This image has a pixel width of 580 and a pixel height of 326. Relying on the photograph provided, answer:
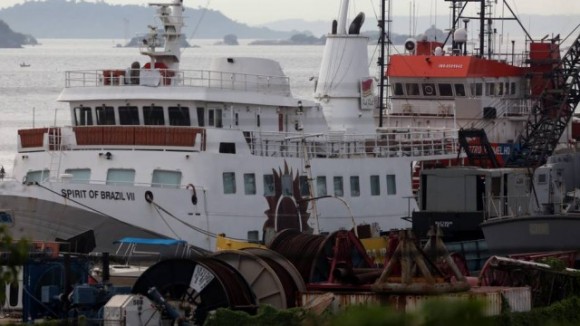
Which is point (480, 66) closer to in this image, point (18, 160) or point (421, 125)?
point (421, 125)

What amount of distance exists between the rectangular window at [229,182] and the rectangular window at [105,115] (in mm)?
3416

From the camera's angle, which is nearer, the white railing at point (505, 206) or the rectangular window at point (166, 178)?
the rectangular window at point (166, 178)

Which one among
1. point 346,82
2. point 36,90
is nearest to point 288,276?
point 346,82

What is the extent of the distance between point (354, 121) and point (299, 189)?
767cm

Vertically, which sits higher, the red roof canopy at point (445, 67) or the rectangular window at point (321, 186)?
the red roof canopy at point (445, 67)

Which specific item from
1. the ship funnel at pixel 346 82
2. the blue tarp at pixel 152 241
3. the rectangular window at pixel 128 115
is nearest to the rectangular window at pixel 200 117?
the rectangular window at pixel 128 115

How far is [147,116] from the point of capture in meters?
39.7

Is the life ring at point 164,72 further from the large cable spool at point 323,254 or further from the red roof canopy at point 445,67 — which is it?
the red roof canopy at point 445,67

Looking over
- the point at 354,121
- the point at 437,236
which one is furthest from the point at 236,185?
the point at 437,236

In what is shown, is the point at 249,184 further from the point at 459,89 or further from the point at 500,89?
the point at 500,89

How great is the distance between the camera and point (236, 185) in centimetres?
3903

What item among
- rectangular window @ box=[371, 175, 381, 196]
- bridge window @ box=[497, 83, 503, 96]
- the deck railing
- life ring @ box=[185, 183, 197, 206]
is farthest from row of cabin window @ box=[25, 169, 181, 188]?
bridge window @ box=[497, 83, 503, 96]

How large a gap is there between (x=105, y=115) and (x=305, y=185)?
5264 millimetres

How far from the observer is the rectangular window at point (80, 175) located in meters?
38.9
